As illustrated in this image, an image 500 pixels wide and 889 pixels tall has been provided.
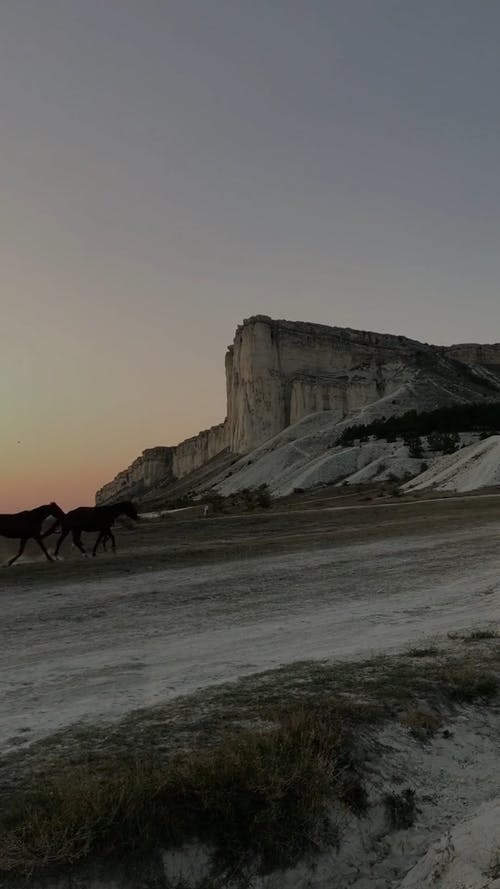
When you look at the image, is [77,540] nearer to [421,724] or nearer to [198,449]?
[421,724]

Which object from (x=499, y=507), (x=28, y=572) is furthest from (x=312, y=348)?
(x=28, y=572)

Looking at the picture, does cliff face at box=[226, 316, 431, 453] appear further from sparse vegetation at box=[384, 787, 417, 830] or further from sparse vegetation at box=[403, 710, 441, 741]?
sparse vegetation at box=[384, 787, 417, 830]

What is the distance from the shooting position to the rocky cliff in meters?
116

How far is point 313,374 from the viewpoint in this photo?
401 feet

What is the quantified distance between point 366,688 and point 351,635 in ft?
9.92

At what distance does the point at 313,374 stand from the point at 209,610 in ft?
368

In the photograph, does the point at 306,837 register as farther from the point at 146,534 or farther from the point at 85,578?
the point at 146,534

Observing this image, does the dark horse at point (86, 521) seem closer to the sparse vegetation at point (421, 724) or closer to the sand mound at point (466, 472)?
the sparse vegetation at point (421, 724)

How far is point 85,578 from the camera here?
15.8 m

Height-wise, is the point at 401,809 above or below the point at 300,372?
below

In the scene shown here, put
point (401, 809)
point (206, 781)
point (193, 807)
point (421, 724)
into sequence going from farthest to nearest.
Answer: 1. point (421, 724)
2. point (401, 809)
3. point (206, 781)
4. point (193, 807)

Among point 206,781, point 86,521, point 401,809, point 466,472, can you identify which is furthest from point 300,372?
point 206,781

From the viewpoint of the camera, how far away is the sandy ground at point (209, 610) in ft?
23.8

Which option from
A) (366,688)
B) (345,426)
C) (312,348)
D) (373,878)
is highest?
(312,348)
